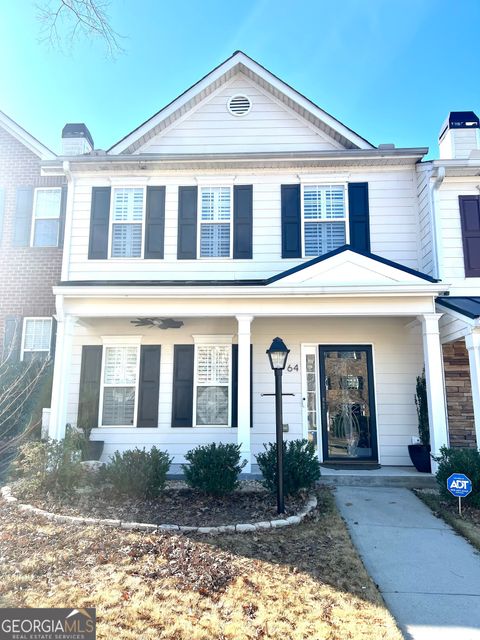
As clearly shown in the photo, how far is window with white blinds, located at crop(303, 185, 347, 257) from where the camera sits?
26.5ft

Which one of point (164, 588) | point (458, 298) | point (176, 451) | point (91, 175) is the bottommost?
point (164, 588)

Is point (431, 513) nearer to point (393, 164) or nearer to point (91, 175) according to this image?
point (393, 164)

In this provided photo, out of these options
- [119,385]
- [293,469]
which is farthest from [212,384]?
[293,469]

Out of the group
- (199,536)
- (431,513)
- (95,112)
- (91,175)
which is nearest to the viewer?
(199,536)

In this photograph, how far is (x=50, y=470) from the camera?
568 cm

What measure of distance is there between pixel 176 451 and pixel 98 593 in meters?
4.53

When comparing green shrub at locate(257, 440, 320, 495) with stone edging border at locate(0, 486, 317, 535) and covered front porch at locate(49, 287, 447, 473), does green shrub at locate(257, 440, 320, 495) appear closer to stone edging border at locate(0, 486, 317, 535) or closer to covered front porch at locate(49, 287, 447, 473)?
stone edging border at locate(0, 486, 317, 535)

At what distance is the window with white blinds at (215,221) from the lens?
26.8 feet

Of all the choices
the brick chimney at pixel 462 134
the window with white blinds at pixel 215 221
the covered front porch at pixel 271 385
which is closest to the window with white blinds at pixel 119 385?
the covered front porch at pixel 271 385

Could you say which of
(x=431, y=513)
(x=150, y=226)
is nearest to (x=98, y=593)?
(x=431, y=513)

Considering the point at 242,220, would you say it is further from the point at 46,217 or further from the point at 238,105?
the point at 46,217

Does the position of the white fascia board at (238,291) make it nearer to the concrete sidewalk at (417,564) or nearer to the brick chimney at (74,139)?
the concrete sidewalk at (417,564)

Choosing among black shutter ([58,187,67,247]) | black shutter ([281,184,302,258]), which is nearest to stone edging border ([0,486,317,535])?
black shutter ([281,184,302,258])

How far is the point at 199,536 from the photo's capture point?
4359 millimetres
